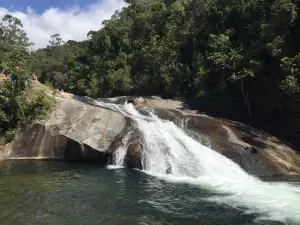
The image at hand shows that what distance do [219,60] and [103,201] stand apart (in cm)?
1767

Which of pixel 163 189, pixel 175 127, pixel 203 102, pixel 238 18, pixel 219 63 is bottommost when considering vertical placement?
pixel 163 189

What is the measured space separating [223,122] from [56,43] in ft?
216

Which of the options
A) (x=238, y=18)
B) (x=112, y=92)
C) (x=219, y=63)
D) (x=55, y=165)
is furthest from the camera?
(x=112, y=92)

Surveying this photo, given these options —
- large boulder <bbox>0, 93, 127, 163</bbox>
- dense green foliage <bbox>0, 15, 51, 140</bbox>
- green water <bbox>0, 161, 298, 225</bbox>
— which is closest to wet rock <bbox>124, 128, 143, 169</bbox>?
green water <bbox>0, 161, 298, 225</bbox>

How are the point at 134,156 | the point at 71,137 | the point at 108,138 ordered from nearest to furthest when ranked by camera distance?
the point at 134,156 < the point at 108,138 < the point at 71,137

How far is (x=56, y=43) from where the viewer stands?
264 ft

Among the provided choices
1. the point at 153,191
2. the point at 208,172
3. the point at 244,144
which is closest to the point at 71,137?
the point at 153,191

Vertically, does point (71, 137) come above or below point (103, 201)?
above

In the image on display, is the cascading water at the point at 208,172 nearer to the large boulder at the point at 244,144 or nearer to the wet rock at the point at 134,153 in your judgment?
the wet rock at the point at 134,153

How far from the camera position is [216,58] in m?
28.6

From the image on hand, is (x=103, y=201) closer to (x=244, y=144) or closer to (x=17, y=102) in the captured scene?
(x=244, y=144)

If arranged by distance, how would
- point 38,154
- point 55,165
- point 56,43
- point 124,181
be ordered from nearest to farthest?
point 124,181 < point 55,165 < point 38,154 < point 56,43

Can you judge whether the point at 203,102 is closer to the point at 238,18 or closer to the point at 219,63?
the point at 219,63

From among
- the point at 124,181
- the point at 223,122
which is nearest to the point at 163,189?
the point at 124,181
